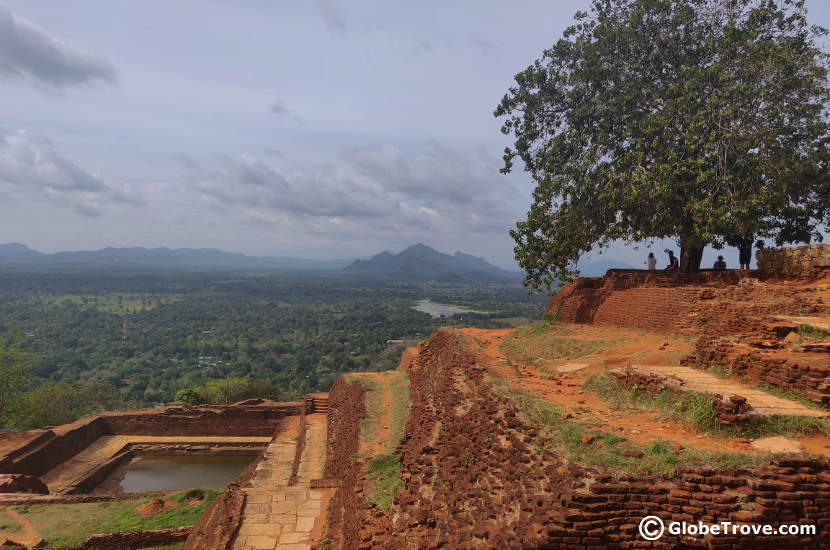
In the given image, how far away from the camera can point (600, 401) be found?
7.48 meters

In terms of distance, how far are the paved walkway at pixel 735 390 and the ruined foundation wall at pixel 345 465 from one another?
18.8 feet

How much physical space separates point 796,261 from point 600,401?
7.35 m

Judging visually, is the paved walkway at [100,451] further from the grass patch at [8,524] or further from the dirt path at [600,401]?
the dirt path at [600,401]

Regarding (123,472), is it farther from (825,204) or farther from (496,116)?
(825,204)

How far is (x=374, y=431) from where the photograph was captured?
10.8m

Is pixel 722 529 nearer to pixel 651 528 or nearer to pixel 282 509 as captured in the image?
pixel 651 528

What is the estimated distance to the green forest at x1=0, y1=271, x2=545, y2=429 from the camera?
29.6 m

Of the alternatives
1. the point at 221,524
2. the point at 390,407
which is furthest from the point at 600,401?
the point at 221,524

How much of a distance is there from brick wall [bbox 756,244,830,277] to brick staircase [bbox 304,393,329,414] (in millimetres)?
16504

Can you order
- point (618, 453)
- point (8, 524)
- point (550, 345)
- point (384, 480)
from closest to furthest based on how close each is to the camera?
point (618, 453) → point (384, 480) → point (8, 524) → point (550, 345)

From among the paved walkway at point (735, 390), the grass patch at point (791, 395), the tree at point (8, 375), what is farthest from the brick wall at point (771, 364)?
the tree at point (8, 375)

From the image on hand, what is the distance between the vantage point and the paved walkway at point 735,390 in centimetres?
553

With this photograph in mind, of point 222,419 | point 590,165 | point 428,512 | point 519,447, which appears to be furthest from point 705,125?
point 222,419

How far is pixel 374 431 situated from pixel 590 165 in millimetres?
10415
